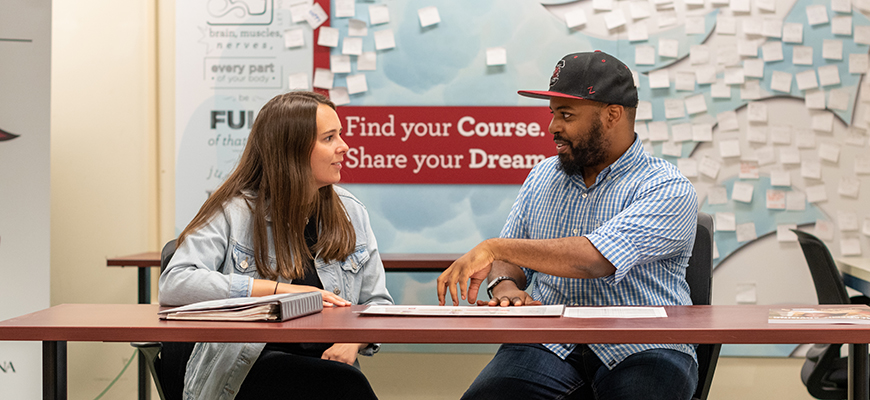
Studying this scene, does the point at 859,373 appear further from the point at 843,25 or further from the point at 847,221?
the point at 843,25

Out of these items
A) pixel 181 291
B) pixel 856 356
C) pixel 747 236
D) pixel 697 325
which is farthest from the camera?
pixel 747 236

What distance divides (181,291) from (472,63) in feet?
7.44

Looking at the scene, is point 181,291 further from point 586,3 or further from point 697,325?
point 586,3

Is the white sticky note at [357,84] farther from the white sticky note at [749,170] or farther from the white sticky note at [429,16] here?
the white sticky note at [749,170]

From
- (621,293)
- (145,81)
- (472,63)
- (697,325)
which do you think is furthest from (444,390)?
(697,325)

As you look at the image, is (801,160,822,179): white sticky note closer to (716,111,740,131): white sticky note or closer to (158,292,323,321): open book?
(716,111,740,131): white sticky note

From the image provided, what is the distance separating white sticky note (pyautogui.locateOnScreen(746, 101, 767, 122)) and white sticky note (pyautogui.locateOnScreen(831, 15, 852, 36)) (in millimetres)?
508

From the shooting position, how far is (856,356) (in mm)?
1442

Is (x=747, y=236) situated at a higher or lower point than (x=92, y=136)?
lower

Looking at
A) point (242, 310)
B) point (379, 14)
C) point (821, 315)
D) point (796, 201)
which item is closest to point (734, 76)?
point (796, 201)

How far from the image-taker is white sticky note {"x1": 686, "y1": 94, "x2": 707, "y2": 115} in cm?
350

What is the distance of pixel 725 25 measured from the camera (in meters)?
3.49

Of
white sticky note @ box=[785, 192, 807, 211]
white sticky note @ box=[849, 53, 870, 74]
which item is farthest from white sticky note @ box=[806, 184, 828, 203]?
white sticky note @ box=[849, 53, 870, 74]

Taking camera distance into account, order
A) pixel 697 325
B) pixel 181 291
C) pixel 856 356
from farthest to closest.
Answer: pixel 181 291 < pixel 856 356 < pixel 697 325
